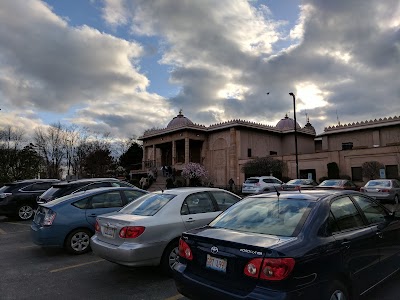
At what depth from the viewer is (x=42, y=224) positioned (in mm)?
7523

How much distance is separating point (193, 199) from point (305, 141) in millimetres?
49498

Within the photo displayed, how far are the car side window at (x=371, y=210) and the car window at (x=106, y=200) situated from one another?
5.79 meters

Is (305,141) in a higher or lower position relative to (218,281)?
higher

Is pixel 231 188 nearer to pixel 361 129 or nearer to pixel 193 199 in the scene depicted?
pixel 361 129

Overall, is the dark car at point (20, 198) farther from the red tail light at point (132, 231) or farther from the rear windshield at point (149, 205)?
the red tail light at point (132, 231)

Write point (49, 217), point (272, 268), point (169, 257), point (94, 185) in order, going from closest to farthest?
point (272, 268) → point (169, 257) → point (49, 217) → point (94, 185)

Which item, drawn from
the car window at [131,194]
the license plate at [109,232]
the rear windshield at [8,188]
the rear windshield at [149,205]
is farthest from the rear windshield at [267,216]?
Answer: the rear windshield at [8,188]

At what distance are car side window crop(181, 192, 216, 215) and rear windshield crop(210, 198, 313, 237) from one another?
162 cm

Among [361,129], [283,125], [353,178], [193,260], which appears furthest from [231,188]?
[193,260]

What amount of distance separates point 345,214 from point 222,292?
1909mm

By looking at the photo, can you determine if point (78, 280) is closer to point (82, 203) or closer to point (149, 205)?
point (149, 205)

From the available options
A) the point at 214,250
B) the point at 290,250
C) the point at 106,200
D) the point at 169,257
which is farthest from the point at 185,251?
the point at 106,200

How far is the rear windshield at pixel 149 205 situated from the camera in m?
6.04

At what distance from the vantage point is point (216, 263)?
11.8ft
